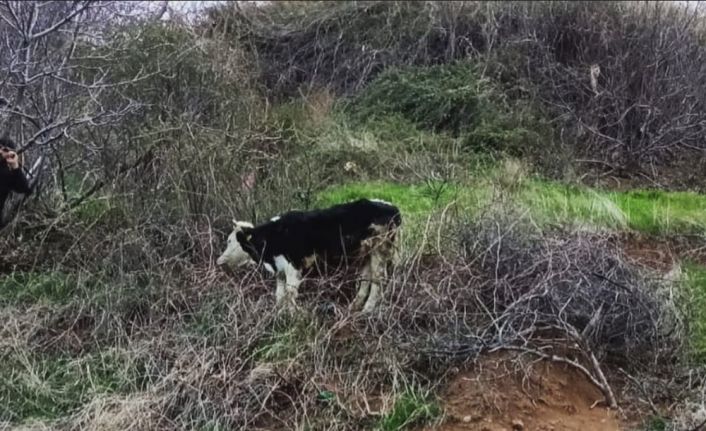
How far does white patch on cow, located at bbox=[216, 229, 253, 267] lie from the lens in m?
7.00

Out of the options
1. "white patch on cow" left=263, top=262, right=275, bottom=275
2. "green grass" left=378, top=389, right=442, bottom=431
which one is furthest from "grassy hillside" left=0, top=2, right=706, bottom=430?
"white patch on cow" left=263, top=262, right=275, bottom=275

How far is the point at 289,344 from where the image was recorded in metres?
6.14

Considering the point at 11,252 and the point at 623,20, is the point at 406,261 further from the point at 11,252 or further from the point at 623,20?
the point at 623,20

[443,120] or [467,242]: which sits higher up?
[467,242]

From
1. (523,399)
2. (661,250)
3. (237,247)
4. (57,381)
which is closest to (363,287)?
(237,247)

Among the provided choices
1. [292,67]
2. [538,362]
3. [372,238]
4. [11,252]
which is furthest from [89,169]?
[292,67]

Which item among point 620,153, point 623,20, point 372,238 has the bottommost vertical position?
point 620,153

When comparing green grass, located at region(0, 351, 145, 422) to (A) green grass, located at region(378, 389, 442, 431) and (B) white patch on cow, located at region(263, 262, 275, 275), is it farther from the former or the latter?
(A) green grass, located at region(378, 389, 442, 431)

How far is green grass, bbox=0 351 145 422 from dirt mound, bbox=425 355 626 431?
2152 mm

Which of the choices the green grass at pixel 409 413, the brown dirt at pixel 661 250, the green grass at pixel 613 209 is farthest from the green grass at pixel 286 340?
the brown dirt at pixel 661 250

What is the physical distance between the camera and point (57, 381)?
625 cm

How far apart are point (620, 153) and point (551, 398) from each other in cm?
668

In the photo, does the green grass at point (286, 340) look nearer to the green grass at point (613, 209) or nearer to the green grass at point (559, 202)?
the green grass at point (559, 202)

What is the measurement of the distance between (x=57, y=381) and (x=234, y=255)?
1584 mm
